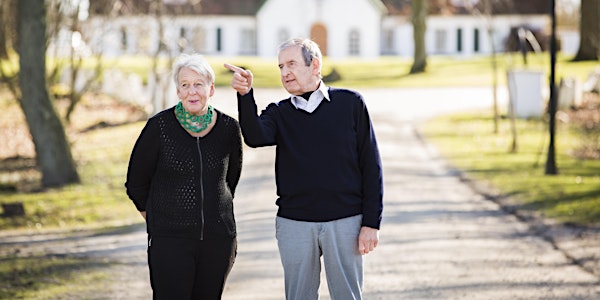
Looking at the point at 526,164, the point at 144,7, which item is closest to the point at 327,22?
the point at 144,7

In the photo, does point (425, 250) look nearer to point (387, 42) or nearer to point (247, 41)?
point (247, 41)

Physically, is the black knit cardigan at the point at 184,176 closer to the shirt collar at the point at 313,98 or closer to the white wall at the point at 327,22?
the shirt collar at the point at 313,98

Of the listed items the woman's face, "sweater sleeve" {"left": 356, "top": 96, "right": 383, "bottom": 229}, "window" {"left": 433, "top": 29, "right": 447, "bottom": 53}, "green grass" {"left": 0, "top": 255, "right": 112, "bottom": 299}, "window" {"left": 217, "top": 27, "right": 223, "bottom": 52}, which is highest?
the woman's face

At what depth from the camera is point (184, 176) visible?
5449mm

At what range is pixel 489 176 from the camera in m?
17.0

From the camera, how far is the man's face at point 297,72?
5453 millimetres

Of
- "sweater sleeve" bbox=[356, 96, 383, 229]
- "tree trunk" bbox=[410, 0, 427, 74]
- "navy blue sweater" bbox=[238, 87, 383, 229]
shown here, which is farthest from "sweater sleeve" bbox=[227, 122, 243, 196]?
"tree trunk" bbox=[410, 0, 427, 74]

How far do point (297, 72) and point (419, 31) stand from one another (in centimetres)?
4753

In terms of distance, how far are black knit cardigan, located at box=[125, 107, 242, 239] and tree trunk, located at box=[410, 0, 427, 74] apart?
46.7 meters

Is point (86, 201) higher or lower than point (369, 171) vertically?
lower

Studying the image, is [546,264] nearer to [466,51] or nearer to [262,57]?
[262,57]

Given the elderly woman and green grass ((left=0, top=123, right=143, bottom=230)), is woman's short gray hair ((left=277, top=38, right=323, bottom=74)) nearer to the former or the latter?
the elderly woman

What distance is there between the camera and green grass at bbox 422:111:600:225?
13.9 metres

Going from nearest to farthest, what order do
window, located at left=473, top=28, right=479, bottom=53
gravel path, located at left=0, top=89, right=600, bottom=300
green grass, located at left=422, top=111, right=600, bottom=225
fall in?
gravel path, located at left=0, top=89, right=600, bottom=300, green grass, located at left=422, top=111, right=600, bottom=225, window, located at left=473, top=28, right=479, bottom=53
